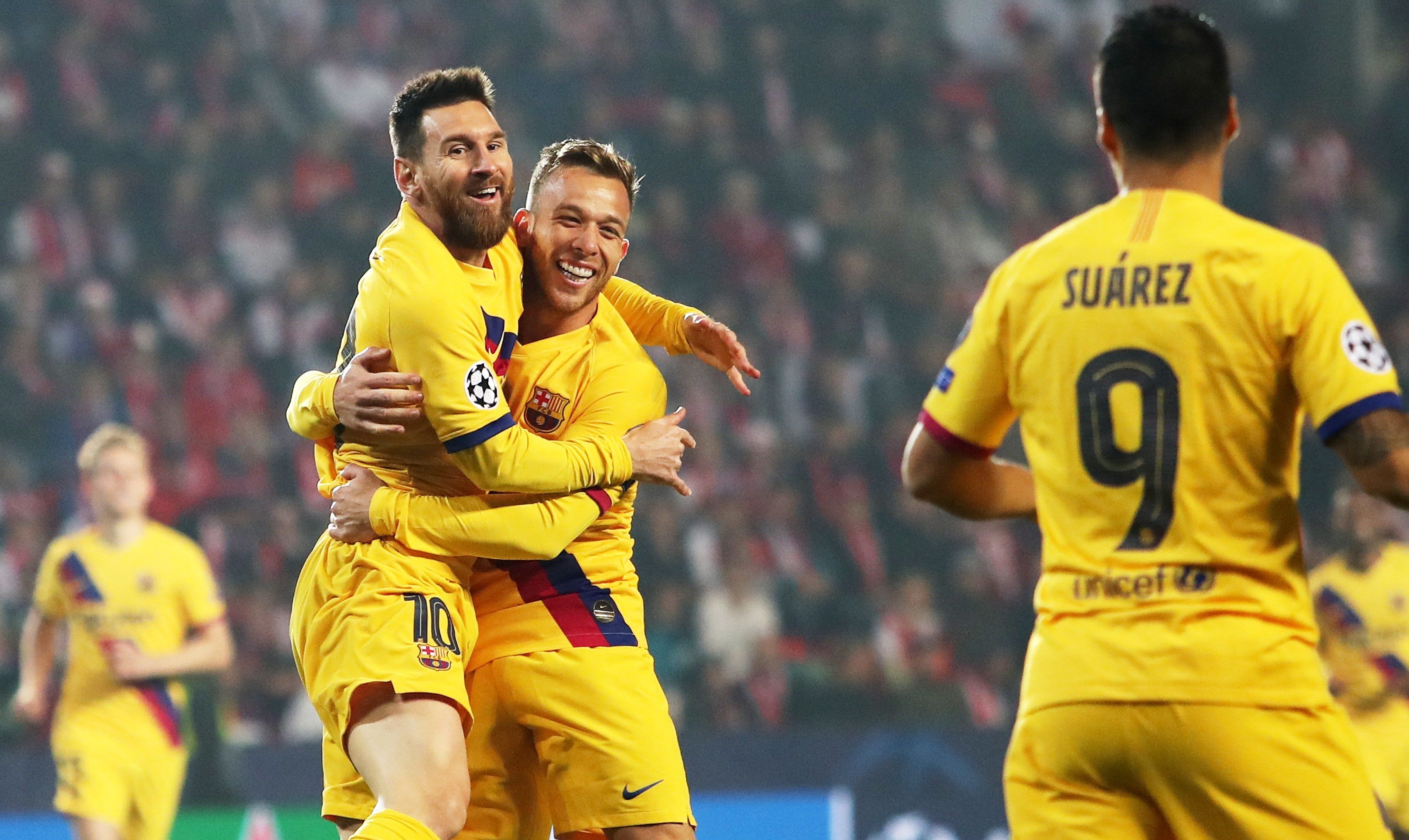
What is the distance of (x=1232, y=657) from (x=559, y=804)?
198 cm

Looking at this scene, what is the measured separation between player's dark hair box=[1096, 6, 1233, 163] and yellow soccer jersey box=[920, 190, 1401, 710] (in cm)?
10

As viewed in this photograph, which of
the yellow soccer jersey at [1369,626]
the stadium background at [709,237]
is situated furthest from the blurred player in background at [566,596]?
the stadium background at [709,237]

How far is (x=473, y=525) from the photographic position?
3697 mm

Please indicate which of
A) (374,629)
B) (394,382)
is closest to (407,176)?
(394,382)

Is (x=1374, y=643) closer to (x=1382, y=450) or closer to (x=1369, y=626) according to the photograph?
(x=1369, y=626)

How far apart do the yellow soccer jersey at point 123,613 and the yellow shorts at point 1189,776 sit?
5850mm

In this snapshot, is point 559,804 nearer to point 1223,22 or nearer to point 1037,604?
point 1037,604

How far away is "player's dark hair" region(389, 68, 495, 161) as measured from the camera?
3.83 m

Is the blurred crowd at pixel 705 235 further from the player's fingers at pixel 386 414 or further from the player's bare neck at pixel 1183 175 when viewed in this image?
the player's bare neck at pixel 1183 175

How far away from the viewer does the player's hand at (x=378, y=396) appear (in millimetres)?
3547

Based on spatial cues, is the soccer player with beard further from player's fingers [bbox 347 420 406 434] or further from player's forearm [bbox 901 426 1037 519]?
player's forearm [bbox 901 426 1037 519]

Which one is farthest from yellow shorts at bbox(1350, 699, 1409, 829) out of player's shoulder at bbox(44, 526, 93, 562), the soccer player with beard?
player's shoulder at bbox(44, 526, 93, 562)

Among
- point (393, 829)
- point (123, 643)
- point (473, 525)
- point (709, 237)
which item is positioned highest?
point (709, 237)

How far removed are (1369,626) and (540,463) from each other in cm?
509
